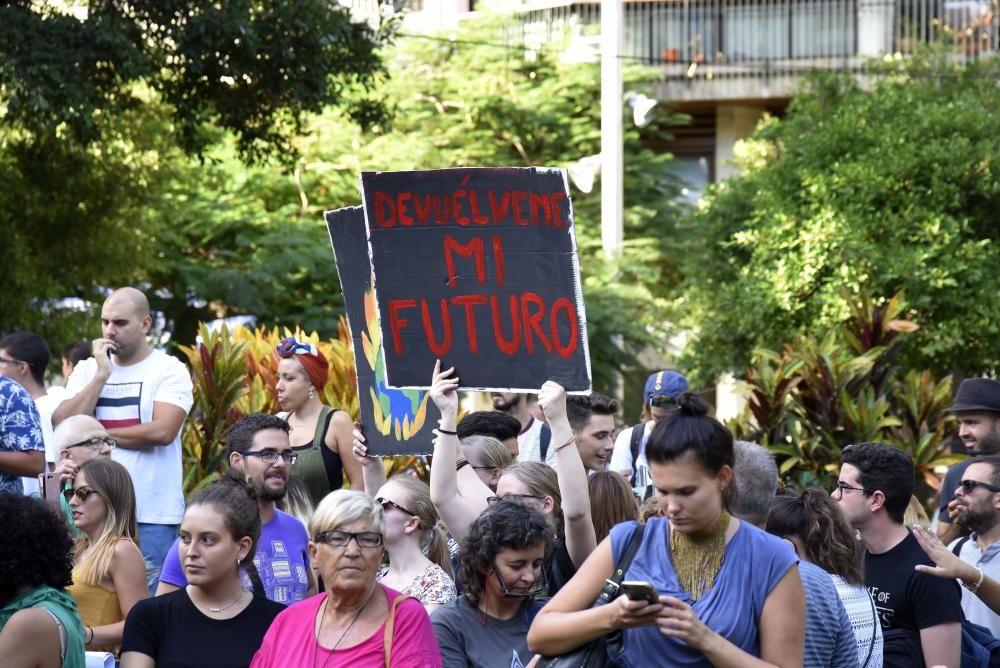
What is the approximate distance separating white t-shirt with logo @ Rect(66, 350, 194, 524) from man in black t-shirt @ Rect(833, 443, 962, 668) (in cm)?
346

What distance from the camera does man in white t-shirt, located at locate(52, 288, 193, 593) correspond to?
7684 mm

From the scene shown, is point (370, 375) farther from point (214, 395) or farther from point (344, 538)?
point (214, 395)

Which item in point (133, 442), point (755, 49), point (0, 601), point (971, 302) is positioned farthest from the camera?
point (755, 49)

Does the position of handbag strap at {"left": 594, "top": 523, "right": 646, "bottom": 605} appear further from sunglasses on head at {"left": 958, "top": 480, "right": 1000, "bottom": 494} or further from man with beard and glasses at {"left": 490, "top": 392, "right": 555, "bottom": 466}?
man with beard and glasses at {"left": 490, "top": 392, "right": 555, "bottom": 466}

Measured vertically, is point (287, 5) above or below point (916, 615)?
above

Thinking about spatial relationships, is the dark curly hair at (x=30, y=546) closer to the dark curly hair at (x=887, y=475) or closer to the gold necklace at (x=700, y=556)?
the gold necklace at (x=700, y=556)

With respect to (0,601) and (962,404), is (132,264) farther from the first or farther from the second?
(0,601)

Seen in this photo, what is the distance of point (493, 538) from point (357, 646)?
613mm

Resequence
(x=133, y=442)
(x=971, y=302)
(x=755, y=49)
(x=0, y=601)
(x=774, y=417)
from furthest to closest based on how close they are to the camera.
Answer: (x=755, y=49), (x=971, y=302), (x=774, y=417), (x=133, y=442), (x=0, y=601)

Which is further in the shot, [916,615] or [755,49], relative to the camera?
[755,49]

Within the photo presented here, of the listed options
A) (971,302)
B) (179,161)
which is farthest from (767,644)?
(179,161)

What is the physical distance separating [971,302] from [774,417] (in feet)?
19.4

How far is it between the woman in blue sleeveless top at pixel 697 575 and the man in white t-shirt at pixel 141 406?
4040mm

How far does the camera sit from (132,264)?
17.9 metres
